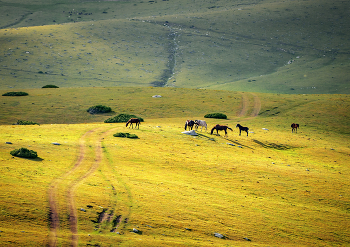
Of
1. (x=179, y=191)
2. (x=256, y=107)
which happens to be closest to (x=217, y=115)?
(x=256, y=107)

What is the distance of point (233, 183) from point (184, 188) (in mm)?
4298

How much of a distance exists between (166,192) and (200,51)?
117775 millimetres

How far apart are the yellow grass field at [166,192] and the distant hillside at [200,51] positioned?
70667 millimetres

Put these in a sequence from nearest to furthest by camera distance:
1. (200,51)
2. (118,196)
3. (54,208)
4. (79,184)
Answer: (54,208) < (118,196) < (79,184) < (200,51)

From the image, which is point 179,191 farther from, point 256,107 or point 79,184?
point 256,107

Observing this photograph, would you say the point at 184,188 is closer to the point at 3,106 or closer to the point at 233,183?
the point at 233,183

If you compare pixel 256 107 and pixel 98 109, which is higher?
pixel 256 107

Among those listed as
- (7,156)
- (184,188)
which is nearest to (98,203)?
(184,188)

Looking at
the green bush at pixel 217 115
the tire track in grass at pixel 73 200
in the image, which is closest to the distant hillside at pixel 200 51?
the green bush at pixel 217 115

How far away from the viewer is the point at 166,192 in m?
18.5

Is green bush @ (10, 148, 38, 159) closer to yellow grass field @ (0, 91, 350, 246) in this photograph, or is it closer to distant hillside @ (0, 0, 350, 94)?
yellow grass field @ (0, 91, 350, 246)

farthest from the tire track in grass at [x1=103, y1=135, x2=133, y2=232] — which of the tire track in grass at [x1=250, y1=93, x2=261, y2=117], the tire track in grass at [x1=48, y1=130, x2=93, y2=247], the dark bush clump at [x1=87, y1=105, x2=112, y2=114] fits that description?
the tire track in grass at [x1=250, y1=93, x2=261, y2=117]

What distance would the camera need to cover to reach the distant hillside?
103 m

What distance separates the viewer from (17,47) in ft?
370
